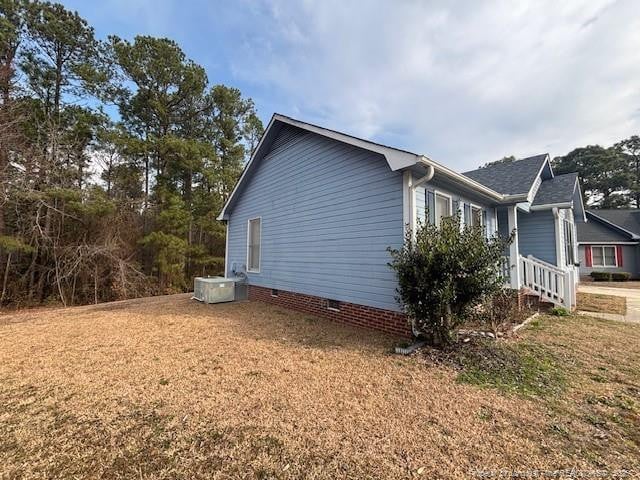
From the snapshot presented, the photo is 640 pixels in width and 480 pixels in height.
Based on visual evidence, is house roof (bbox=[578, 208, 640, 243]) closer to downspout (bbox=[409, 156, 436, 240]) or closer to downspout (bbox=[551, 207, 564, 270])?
downspout (bbox=[551, 207, 564, 270])

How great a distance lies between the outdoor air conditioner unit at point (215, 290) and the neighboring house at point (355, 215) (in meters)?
0.74

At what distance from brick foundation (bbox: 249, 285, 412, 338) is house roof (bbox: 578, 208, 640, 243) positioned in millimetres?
21813

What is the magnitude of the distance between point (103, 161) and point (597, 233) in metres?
30.2

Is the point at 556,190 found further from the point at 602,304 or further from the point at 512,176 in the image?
the point at 602,304

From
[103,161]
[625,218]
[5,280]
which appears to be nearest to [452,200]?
[103,161]

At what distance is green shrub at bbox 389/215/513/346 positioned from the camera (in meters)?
4.27

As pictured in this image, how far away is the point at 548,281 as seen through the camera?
7.88 meters

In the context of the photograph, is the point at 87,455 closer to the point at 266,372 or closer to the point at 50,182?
the point at 266,372

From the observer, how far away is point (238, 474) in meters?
2.06

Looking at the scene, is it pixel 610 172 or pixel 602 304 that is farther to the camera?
pixel 610 172

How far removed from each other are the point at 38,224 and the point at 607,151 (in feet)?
169

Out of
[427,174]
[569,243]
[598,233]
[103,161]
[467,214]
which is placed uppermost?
[103,161]

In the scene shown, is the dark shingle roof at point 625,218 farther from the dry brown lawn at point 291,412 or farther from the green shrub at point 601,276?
the dry brown lawn at point 291,412

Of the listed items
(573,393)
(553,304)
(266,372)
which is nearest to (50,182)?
(266,372)
